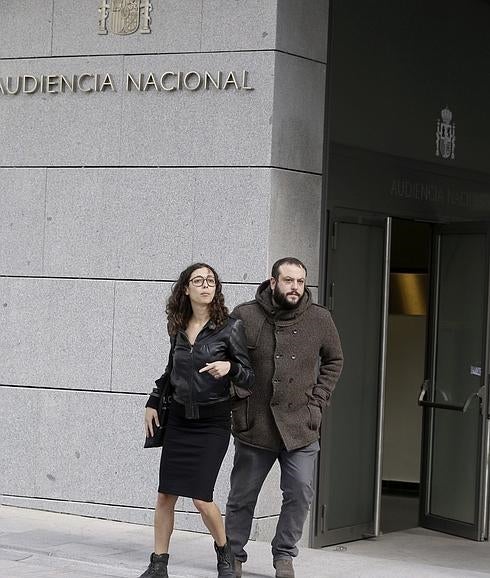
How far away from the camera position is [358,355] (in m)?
10.3

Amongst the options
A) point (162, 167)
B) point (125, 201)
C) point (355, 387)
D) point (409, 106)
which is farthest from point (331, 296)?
point (409, 106)

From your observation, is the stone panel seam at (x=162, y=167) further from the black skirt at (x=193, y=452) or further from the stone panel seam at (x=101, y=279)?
the black skirt at (x=193, y=452)

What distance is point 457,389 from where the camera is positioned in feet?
36.8

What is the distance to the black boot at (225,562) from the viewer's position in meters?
7.97

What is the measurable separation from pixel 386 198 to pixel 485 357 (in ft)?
5.25

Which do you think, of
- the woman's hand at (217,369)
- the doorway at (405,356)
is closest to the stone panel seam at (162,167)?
the woman's hand at (217,369)

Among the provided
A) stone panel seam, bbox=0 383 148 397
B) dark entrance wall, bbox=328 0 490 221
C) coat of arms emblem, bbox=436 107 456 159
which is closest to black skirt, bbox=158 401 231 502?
stone panel seam, bbox=0 383 148 397

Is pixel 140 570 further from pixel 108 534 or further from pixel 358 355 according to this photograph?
pixel 358 355

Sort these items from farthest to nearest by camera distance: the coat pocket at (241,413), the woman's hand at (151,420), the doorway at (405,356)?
the doorway at (405,356)
the coat pocket at (241,413)
the woman's hand at (151,420)

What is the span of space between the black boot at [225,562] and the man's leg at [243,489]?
0.21 m

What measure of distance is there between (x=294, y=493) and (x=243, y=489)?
1.12 feet

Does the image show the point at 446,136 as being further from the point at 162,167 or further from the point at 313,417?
the point at 313,417

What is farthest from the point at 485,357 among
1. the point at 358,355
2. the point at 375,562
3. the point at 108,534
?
the point at 108,534

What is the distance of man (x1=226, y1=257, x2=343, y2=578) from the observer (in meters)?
8.05
